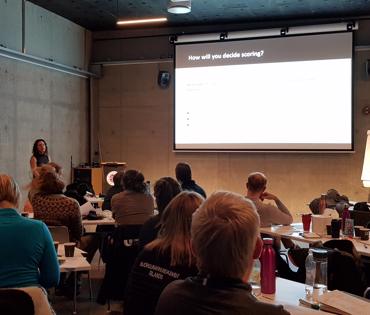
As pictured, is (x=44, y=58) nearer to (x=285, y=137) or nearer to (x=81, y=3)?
(x=81, y=3)

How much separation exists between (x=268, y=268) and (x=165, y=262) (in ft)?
1.98

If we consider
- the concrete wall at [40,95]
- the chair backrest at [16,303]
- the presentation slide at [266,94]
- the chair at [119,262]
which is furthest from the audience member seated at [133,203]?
the presentation slide at [266,94]

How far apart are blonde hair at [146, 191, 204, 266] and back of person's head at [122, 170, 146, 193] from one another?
8.34 ft

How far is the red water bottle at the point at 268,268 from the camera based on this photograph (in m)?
2.41

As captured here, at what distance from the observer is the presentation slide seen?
8.37m

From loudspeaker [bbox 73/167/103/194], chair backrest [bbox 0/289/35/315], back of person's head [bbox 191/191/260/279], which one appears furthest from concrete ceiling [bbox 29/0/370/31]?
back of person's head [bbox 191/191/260/279]

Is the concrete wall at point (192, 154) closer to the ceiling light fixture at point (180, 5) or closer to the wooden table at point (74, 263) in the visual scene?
the ceiling light fixture at point (180, 5)

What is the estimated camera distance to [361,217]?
15.3 ft

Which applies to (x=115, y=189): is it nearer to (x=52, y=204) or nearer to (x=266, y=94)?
(x=52, y=204)

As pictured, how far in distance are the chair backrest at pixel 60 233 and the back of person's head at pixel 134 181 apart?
986 millimetres

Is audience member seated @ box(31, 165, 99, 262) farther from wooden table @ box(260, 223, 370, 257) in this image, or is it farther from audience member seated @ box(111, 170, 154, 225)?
wooden table @ box(260, 223, 370, 257)

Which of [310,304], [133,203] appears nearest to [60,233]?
[133,203]

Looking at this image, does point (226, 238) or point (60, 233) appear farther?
point (60, 233)

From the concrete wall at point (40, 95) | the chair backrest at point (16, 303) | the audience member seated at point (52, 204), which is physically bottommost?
the chair backrest at point (16, 303)
